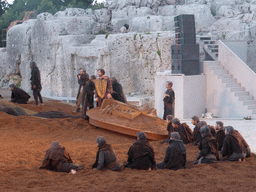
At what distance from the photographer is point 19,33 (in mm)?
25922

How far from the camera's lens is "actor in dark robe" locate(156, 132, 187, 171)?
23.6 ft

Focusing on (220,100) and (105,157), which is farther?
(220,100)

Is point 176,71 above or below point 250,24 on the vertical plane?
below

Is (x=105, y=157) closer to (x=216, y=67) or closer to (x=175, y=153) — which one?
(x=175, y=153)

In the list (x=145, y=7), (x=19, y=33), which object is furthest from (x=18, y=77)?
(x=145, y=7)

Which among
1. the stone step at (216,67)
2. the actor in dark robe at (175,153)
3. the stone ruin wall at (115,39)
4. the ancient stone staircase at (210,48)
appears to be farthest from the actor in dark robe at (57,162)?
the stone ruin wall at (115,39)

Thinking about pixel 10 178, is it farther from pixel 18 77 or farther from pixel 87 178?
pixel 18 77

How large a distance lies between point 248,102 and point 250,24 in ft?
20.3

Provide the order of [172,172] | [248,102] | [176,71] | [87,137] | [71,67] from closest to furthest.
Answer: [172,172] < [87,137] < [248,102] < [176,71] < [71,67]

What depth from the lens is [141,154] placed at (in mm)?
7191

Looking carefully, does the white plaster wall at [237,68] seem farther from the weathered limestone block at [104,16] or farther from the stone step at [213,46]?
the weathered limestone block at [104,16]

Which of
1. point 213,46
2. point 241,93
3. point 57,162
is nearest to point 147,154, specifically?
point 57,162

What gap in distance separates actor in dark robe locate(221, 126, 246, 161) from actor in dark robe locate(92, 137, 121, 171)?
2.23m

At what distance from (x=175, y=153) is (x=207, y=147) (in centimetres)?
72
